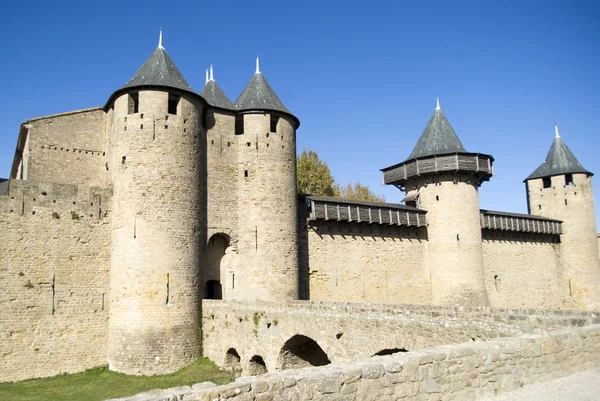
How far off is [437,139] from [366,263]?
7.28m

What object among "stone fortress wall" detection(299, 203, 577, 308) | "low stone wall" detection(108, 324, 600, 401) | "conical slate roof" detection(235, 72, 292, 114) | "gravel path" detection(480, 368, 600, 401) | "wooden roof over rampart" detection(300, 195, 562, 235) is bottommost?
"gravel path" detection(480, 368, 600, 401)

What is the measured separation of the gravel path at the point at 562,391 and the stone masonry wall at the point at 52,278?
1395 centimetres

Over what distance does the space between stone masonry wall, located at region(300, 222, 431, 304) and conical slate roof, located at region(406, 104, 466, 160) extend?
3.87 meters

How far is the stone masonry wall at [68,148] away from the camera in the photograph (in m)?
17.5

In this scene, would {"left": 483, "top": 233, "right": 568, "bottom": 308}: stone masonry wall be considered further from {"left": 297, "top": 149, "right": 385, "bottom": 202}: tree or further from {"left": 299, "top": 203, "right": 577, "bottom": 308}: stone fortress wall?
{"left": 297, "top": 149, "right": 385, "bottom": 202}: tree

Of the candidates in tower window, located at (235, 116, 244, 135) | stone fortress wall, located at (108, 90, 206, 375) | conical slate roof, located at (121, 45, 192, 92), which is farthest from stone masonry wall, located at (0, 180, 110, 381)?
tower window, located at (235, 116, 244, 135)

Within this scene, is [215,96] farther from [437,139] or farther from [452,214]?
[452,214]

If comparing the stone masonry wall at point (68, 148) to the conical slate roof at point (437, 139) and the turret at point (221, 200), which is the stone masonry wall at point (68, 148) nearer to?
the turret at point (221, 200)

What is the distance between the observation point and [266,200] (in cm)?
1839

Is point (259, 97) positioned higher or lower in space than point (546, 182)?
higher

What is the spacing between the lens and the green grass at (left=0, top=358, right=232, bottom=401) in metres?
13.1

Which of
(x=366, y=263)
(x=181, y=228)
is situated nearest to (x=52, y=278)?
(x=181, y=228)

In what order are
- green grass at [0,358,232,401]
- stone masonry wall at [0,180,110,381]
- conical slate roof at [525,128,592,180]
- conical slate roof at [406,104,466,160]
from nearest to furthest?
green grass at [0,358,232,401] → stone masonry wall at [0,180,110,381] → conical slate roof at [406,104,466,160] → conical slate roof at [525,128,592,180]

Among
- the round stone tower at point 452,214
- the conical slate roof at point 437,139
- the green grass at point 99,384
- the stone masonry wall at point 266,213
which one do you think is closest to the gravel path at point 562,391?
the green grass at point 99,384
